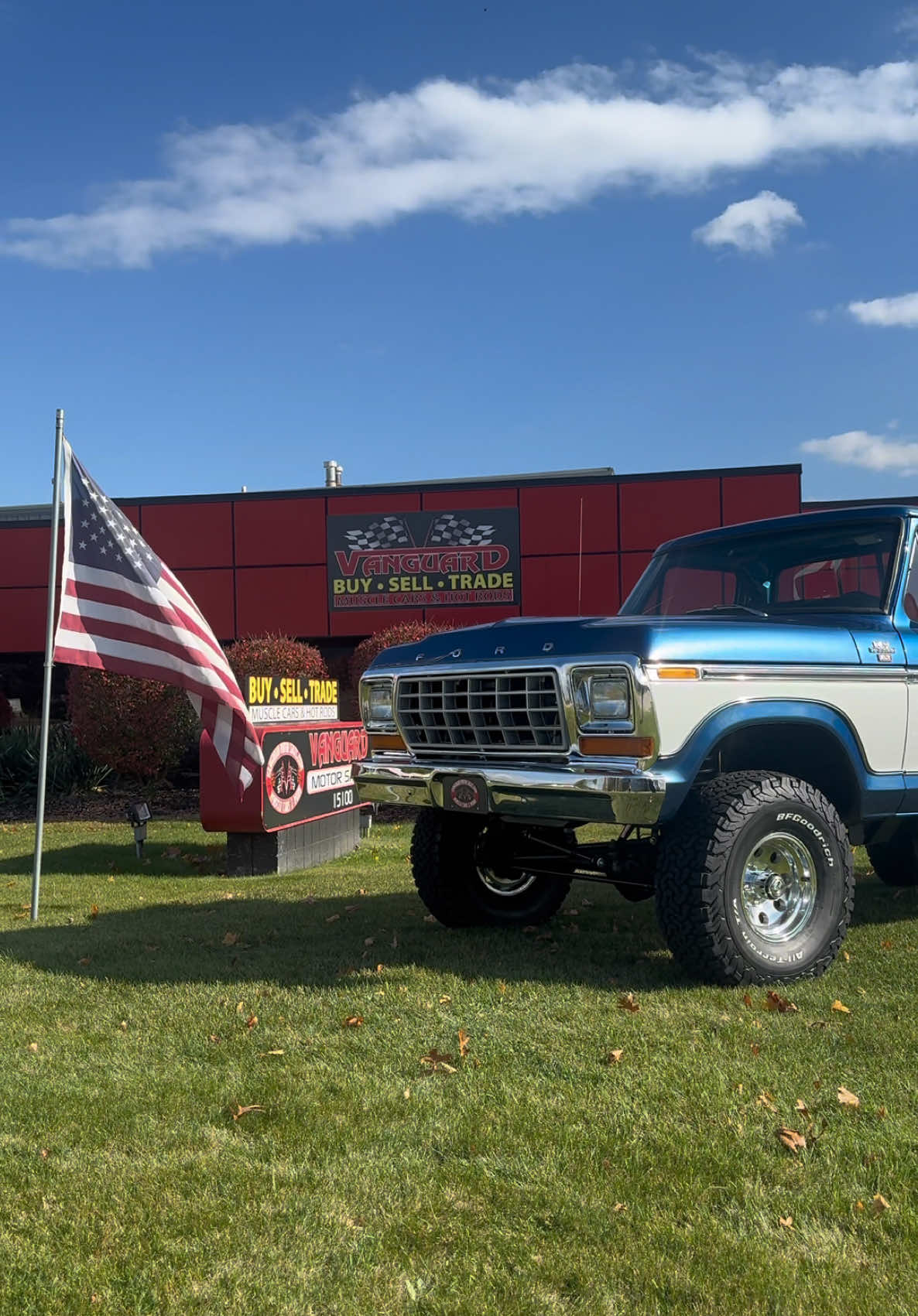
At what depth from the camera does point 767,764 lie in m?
5.97

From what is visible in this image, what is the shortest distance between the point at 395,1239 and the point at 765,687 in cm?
298

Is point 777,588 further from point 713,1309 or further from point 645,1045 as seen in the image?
point 713,1309

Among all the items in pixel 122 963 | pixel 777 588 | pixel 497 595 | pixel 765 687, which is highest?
pixel 497 595

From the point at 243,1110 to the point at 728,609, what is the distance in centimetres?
377

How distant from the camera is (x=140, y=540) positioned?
7.96 m

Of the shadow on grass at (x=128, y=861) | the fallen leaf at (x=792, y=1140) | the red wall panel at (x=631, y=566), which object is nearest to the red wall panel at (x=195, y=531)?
the red wall panel at (x=631, y=566)

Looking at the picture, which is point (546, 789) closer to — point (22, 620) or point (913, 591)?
point (913, 591)

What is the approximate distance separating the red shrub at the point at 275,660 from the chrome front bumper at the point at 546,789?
10.1m

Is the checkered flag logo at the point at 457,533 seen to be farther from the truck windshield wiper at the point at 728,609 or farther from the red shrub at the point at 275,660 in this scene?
the truck windshield wiper at the point at 728,609

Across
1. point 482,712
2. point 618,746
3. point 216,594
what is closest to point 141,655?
point 482,712

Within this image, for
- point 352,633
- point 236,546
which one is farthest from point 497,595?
point 236,546

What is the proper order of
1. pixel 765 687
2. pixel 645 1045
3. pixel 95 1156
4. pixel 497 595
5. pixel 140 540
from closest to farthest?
pixel 95 1156 < pixel 645 1045 < pixel 765 687 < pixel 140 540 < pixel 497 595

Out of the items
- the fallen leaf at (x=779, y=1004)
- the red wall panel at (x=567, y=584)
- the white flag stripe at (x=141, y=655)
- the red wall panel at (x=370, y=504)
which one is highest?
the red wall panel at (x=370, y=504)

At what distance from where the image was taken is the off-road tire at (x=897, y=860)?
755 cm
